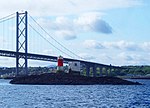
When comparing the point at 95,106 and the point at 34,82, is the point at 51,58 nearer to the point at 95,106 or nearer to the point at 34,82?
the point at 34,82

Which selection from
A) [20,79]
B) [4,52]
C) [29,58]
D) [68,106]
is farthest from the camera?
[29,58]

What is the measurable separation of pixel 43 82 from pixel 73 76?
5.03m

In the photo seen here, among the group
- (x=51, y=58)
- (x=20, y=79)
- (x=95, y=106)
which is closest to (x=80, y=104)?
(x=95, y=106)

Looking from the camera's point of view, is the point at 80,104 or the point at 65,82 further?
the point at 65,82

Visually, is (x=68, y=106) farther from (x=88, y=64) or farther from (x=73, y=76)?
(x=88, y=64)

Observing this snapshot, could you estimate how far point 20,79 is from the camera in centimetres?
9281

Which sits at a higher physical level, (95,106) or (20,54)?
(20,54)

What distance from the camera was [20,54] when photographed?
340ft

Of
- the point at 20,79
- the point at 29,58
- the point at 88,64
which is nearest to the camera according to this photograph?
the point at 20,79

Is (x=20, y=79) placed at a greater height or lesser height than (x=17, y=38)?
lesser

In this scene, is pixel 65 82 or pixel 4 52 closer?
pixel 65 82

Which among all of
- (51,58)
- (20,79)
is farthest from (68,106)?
(51,58)

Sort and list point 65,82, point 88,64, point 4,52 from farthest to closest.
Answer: point 88,64 → point 4,52 → point 65,82

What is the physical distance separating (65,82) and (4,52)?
19.6m
